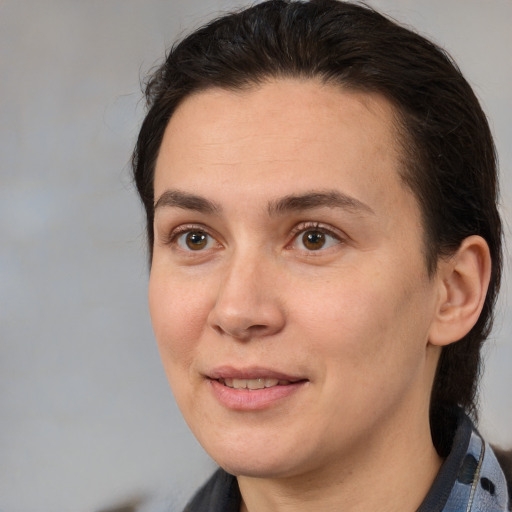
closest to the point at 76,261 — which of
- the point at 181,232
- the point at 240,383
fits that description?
the point at 181,232

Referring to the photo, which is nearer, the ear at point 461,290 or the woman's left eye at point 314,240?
the woman's left eye at point 314,240

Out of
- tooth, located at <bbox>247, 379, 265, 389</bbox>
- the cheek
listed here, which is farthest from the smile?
the cheek

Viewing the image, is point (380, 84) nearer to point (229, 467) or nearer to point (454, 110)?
point (454, 110)

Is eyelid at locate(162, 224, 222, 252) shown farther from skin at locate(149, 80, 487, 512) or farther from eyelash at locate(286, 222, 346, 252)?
eyelash at locate(286, 222, 346, 252)

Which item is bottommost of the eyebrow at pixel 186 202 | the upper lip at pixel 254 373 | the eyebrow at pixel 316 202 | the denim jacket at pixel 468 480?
the denim jacket at pixel 468 480

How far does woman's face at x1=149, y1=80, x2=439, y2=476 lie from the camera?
6.80 feet

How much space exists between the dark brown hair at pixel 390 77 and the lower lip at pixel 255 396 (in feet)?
1.31

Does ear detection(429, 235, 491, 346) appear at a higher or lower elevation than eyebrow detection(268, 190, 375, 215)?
lower

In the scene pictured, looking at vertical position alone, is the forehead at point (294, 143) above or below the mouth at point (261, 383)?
above

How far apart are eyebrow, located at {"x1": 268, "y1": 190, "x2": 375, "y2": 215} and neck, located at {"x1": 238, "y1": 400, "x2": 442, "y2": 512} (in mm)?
467

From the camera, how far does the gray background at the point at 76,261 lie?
3.41 metres

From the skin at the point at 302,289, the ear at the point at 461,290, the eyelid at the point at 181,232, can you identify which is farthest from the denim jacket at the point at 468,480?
the eyelid at the point at 181,232

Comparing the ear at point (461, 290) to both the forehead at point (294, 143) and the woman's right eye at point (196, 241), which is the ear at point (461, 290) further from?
the woman's right eye at point (196, 241)

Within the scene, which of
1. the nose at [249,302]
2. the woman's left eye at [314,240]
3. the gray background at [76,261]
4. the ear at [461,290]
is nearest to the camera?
the nose at [249,302]
